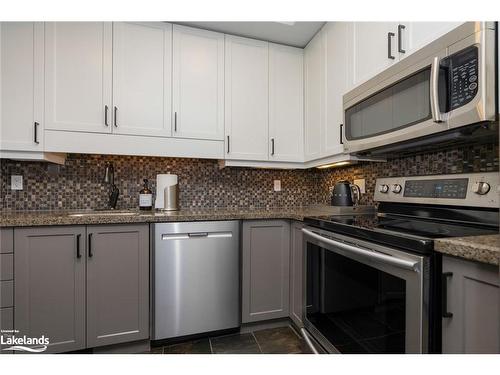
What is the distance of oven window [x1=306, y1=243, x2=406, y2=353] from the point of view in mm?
961

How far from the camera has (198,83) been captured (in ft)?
6.58

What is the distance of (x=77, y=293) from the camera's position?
1.48 meters

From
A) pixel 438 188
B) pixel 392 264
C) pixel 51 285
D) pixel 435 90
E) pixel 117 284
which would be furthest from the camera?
pixel 117 284

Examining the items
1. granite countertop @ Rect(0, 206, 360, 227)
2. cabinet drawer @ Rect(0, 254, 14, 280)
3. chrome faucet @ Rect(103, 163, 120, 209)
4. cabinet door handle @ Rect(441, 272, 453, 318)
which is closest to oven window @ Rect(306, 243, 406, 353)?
cabinet door handle @ Rect(441, 272, 453, 318)

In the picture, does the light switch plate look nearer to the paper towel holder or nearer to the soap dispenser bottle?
the paper towel holder

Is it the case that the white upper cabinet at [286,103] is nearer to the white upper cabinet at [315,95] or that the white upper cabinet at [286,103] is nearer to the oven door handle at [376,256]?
the white upper cabinet at [315,95]

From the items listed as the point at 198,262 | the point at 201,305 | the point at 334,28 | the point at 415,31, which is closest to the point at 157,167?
the point at 198,262

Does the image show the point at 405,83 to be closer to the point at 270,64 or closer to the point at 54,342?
the point at 270,64

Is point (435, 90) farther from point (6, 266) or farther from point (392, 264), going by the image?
point (6, 266)

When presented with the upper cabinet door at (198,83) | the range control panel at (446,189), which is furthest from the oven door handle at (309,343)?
the upper cabinet door at (198,83)

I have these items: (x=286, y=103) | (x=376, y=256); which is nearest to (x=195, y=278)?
(x=376, y=256)

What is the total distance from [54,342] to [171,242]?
812 mm

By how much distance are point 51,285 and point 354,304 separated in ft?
5.29

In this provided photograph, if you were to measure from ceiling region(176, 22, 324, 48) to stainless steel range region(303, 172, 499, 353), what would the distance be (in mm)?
1311
